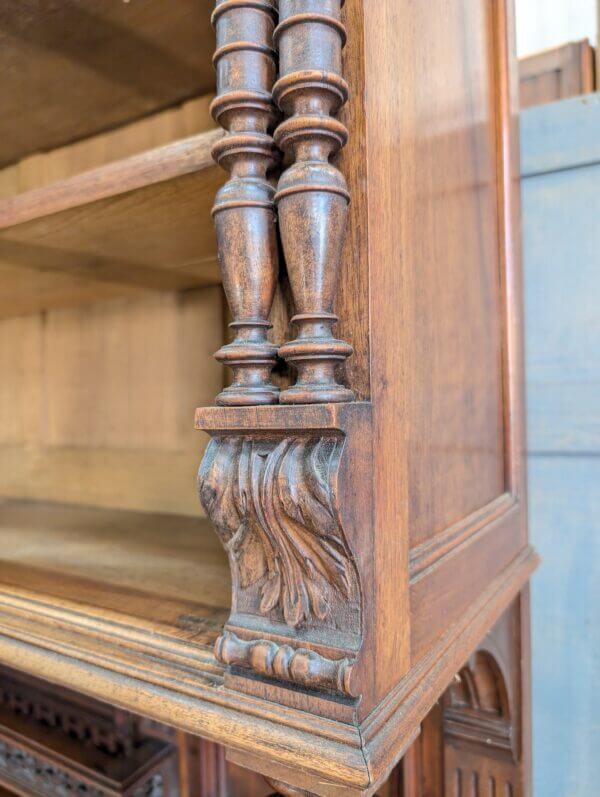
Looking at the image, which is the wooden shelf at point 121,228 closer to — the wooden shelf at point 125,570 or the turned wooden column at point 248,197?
the turned wooden column at point 248,197

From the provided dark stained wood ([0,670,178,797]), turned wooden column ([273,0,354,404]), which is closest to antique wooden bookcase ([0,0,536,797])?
turned wooden column ([273,0,354,404])

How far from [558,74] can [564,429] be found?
54cm

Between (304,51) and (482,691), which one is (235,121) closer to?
(304,51)

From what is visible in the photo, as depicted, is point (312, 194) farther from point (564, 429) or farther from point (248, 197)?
point (564, 429)

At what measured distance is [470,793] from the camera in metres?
0.75

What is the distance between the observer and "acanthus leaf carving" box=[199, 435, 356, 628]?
1.02ft

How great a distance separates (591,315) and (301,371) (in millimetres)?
585

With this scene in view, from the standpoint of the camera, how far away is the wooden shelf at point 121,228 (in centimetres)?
44

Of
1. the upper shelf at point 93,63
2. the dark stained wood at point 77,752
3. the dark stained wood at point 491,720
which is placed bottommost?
the dark stained wood at point 77,752

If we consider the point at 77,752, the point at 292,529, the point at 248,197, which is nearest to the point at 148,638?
the point at 292,529

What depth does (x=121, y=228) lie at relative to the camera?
57cm

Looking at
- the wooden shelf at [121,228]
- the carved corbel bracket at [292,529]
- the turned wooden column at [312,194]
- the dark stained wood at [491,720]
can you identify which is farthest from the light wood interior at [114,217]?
the dark stained wood at [491,720]

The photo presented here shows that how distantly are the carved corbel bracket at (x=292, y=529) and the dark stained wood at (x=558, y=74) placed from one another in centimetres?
79

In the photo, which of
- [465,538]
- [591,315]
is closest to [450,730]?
[465,538]
